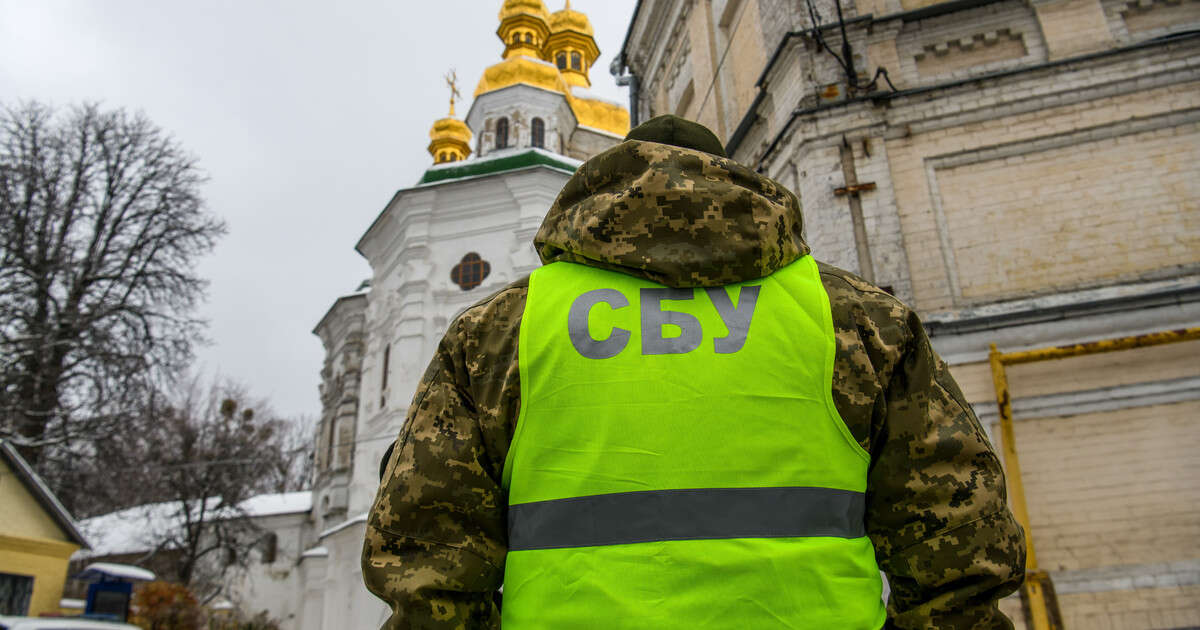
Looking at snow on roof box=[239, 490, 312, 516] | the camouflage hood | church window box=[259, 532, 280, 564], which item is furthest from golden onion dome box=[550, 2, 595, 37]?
the camouflage hood

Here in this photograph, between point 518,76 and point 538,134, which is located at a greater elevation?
point 518,76

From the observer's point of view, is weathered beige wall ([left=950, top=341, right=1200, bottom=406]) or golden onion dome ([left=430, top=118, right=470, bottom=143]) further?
golden onion dome ([left=430, top=118, right=470, bottom=143])

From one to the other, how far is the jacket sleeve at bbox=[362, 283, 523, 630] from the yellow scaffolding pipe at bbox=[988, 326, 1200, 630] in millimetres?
6295

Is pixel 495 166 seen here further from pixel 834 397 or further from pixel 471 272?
pixel 834 397

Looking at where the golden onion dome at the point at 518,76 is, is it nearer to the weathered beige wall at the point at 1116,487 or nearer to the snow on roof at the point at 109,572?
the snow on roof at the point at 109,572

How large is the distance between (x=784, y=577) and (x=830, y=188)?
26.1 ft

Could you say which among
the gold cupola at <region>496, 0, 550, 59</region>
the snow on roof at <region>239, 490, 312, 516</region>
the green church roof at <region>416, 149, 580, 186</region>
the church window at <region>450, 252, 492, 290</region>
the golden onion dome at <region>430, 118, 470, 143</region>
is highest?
the gold cupola at <region>496, 0, 550, 59</region>

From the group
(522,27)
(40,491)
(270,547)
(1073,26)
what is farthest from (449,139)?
(1073,26)

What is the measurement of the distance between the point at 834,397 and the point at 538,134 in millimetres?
25821

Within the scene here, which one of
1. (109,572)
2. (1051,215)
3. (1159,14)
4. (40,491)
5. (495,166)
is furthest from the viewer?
(495,166)

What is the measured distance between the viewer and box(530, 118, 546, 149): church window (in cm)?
2645

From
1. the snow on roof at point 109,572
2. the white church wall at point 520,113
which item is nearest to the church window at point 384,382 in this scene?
the snow on roof at point 109,572

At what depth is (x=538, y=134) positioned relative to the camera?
87.0ft

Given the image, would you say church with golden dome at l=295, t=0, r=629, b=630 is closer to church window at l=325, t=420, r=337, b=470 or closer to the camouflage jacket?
church window at l=325, t=420, r=337, b=470
